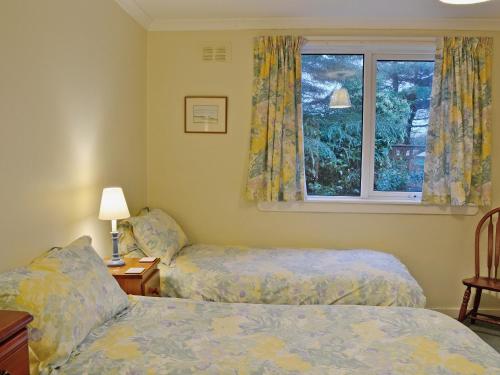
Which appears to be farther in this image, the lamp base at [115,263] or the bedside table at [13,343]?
the lamp base at [115,263]

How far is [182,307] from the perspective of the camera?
2.07m

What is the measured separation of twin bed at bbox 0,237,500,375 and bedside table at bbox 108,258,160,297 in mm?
304

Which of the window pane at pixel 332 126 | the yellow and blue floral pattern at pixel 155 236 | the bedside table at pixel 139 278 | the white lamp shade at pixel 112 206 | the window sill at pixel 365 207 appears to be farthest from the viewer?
the window pane at pixel 332 126

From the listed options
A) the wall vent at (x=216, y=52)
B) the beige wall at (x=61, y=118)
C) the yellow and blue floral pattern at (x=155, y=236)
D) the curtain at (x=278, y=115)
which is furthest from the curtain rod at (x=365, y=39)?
the yellow and blue floral pattern at (x=155, y=236)

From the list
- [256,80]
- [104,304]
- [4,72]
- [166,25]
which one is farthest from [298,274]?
[166,25]

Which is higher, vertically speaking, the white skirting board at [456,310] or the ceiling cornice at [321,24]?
the ceiling cornice at [321,24]

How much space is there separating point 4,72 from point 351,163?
268 cm

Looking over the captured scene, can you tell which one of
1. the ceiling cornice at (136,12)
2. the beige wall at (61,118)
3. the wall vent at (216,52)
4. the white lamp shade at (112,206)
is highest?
the ceiling cornice at (136,12)

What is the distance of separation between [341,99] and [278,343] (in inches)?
95.2

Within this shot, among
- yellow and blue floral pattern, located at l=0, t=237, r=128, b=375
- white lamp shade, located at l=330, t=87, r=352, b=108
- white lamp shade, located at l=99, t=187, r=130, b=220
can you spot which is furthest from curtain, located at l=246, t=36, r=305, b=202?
yellow and blue floral pattern, located at l=0, t=237, r=128, b=375

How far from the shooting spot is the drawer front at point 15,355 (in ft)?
4.00

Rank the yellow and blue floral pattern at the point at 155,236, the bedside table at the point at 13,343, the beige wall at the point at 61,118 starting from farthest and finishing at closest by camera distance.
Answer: the yellow and blue floral pattern at the point at 155,236 < the beige wall at the point at 61,118 < the bedside table at the point at 13,343

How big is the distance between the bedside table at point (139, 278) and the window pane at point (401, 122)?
→ 204cm

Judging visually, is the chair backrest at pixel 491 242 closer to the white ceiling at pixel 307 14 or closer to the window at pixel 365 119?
the window at pixel 365 119
